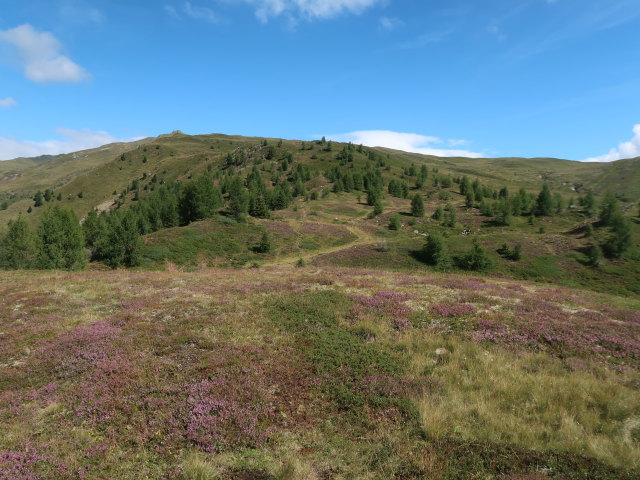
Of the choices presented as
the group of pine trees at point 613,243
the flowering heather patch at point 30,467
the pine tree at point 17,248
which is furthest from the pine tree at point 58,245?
the group of pine trees at point 613,243

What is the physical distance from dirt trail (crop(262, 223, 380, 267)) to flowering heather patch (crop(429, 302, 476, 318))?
39123 mm

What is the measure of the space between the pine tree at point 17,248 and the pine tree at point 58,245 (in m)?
6.01

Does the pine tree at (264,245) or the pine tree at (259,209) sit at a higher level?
the pine tree at (259,209)

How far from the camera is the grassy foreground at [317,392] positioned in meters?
6.96

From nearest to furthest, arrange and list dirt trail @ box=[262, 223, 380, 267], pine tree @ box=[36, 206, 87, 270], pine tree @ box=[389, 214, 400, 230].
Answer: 1. pine tree @ box=[36, 206, 87, 270]
2. dirt trail @ box=[262, 223, 380, 267]
3. pine tree @ box=[389, 214, 400, 230]

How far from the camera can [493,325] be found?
1555 cm

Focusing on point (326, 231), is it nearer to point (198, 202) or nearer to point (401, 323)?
point (198, 202)

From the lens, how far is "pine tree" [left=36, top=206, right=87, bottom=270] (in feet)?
162

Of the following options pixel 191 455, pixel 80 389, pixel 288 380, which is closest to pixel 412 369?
pixel 288 380

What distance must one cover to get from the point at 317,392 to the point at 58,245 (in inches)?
2369

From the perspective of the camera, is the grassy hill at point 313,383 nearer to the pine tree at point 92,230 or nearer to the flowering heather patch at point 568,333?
the flowering heather patch at point 568,333

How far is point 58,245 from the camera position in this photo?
50719 mm

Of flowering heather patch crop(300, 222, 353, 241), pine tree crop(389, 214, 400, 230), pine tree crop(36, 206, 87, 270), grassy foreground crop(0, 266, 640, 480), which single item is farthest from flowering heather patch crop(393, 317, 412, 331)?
pine tree crop(389, 214, 400, 230)

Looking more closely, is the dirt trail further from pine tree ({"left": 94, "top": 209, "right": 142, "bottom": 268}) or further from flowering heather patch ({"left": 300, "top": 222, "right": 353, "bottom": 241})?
pine tree ({"left": 94, "top": 209, "right": 142, "bottom": 268})
